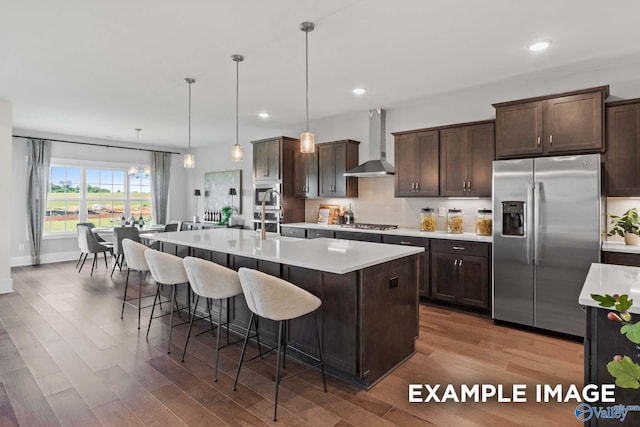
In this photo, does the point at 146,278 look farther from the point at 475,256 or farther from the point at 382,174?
the point at 475,256

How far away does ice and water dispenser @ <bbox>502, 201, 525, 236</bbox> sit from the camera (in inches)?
145

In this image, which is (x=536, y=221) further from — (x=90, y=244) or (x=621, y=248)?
(x=90, y=244)

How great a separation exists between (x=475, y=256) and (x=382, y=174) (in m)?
1.72

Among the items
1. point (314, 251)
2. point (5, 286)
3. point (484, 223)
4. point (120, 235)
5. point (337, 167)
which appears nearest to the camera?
point (314, 251)

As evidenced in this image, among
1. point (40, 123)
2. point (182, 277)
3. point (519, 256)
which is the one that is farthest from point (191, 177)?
point (519, 256)

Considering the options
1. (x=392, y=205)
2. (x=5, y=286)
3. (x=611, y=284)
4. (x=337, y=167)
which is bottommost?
(x=5, y=286)

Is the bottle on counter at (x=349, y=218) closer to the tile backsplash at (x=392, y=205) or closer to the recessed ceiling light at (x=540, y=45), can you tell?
the tile backsplash at (x=392, y=205)

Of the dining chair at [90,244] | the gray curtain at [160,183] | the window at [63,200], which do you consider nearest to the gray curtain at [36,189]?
the window at [63,200]

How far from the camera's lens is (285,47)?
128 inches

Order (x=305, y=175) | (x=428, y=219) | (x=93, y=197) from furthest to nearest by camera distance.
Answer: (x=93, y=197)
(x=305, y=175)
(x=428, y=219)

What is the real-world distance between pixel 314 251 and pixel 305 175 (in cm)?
340

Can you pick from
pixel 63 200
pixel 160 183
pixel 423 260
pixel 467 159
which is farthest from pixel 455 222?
pixel 63 200

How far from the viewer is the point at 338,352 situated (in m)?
2.51

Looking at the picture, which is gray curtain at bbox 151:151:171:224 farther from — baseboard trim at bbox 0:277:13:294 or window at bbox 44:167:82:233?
baseboard trim at bbox 0:277:13:294
